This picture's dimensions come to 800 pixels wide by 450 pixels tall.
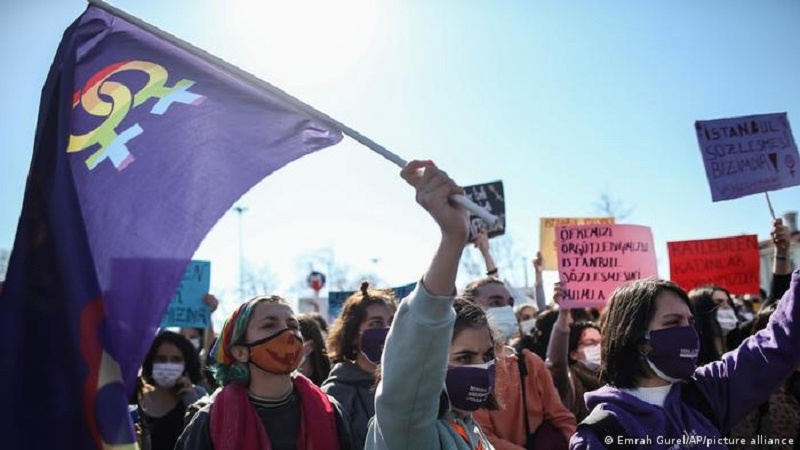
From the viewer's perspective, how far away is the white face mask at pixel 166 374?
548 centimetres

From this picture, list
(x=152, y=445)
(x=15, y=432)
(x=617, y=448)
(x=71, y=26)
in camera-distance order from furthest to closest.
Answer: (x=152, y=445), (x=71, y=26), (x=617, y=448), (x=15, y=432)

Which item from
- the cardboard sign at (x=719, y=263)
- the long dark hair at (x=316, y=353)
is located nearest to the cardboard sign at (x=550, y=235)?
the cardboard sign at (x=719, y=263)

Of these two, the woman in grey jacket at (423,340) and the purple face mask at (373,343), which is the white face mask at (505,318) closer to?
the purple face mask at (373,343)

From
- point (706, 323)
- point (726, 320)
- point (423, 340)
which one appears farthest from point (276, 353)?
point (726, 320)

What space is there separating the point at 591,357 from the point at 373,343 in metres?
2.04

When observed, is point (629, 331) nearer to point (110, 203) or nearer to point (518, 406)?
point (518, 406)

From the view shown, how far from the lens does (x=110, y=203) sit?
260 cm

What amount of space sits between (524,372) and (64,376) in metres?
2.82

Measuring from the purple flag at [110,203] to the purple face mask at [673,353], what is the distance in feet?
5.18

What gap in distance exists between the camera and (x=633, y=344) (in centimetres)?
290

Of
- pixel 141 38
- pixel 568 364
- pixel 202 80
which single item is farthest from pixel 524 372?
pixel 141 38

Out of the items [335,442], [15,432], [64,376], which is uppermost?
[64,376]

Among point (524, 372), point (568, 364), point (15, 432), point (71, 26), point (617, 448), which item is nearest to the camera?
point (15, 432)

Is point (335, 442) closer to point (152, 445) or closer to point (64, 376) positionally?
point (64, 376)
